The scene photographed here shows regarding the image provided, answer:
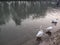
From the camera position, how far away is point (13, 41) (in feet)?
45.4

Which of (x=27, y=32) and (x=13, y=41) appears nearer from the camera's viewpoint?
(x=13, y=41)

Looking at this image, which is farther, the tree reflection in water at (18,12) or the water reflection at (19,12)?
the water reflection at (19,12)

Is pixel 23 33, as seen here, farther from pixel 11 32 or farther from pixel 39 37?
pixel 39 37

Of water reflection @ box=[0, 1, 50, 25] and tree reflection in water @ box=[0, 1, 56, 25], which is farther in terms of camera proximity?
water reflection @ box=[0, 1, 50, 25]

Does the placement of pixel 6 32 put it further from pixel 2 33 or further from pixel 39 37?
pixel 39 37

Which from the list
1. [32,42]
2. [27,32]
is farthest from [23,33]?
[32,42]

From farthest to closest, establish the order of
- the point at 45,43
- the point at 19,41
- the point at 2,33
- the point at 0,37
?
the point at 2,33, the point at 0,37, the point at 19,41, the point at 45,43

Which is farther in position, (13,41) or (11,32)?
(11,32)

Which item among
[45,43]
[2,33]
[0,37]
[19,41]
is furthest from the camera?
[2,33]

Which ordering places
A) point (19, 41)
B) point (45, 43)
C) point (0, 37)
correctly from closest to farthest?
point (45, 43), point (19, 41), point (0, 37)

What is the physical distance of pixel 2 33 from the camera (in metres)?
16.1

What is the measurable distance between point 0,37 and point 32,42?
372 centimetres

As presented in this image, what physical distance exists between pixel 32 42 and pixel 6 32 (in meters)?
4.44

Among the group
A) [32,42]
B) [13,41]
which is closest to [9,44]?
[13,41]
